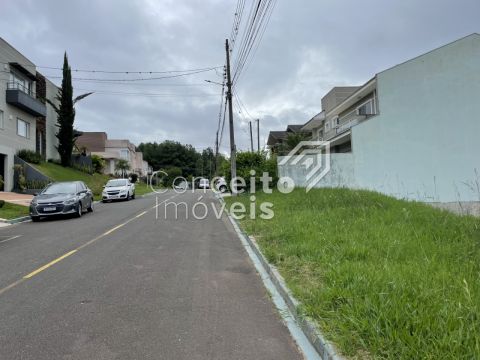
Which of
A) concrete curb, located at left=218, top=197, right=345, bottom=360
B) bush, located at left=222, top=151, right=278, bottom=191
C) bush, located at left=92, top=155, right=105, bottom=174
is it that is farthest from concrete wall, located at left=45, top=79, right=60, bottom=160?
concrete curb, located at left=218, top=197, right=345, bottom=360

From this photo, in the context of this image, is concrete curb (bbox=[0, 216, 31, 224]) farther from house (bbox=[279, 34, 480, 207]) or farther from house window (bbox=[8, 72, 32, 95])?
house window (bbox=[8, 72, 32, 95])

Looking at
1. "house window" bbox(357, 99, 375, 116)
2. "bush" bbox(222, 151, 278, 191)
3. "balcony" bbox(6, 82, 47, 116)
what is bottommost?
"bush" bbox(222, 151, 278, 191)

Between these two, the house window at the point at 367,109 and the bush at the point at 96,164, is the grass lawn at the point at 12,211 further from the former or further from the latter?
the bush at the point at 96,164

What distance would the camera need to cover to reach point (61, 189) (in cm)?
1681

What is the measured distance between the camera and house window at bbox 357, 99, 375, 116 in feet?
93.0

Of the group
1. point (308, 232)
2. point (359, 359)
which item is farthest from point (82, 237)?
point (359, 359)

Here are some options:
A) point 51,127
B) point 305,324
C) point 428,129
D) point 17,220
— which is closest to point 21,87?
point 51,127

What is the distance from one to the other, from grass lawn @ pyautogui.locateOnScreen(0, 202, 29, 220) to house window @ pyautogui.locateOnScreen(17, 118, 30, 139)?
1325 cm

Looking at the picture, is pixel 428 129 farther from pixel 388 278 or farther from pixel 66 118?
pixel 66 118

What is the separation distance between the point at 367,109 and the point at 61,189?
2196 centimetres

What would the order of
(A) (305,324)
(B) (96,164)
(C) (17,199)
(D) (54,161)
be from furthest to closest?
(B) (96,164) < (D) (54,161) < (C) (17,199) < (A) (305,324)

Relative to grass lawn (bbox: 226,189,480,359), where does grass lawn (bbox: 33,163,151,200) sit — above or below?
above

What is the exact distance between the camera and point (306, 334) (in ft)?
13.5

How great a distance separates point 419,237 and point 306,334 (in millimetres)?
4208
